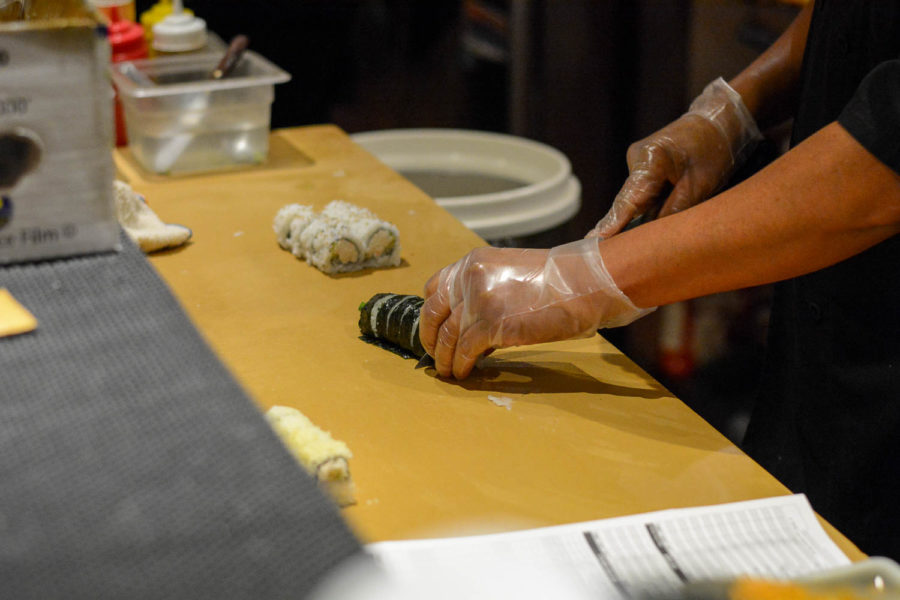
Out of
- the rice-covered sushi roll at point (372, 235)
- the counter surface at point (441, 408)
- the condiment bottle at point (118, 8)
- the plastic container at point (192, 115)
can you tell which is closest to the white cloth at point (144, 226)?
the counter surface at point (441, 408)

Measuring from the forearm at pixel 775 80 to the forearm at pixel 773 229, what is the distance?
657 millimetres

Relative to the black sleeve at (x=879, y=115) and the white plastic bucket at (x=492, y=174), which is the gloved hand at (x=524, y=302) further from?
the white plastic bucket at (x=492, y=174)

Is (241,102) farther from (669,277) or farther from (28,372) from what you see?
(28,372)

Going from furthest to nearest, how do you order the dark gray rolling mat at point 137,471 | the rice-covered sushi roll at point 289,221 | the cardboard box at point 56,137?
the rice-covered sushi roll at point 289,221 → the cardboard box at point 56,137 → the dark gray rolling mat at point 137,471

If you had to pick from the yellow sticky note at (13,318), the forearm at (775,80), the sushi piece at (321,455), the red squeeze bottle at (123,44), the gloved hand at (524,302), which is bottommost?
the sushi piece at (321,455)

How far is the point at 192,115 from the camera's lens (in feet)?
7.83

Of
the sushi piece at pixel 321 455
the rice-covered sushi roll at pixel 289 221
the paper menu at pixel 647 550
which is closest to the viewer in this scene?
the paper menu at pixel 647 550

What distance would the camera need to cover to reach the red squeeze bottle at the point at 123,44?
8.50 ft

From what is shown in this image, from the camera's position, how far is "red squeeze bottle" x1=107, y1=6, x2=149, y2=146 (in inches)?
102

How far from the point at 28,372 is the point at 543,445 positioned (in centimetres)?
71

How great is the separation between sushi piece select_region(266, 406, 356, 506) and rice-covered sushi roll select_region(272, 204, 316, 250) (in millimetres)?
779

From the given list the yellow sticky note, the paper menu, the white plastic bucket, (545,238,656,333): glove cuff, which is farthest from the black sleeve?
the white plastic bucket

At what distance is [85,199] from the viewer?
3.26ft

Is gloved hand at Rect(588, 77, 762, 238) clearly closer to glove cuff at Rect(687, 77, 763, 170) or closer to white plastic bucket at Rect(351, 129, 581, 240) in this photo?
glove cuff at Rect(687, 77, 763, 170)
